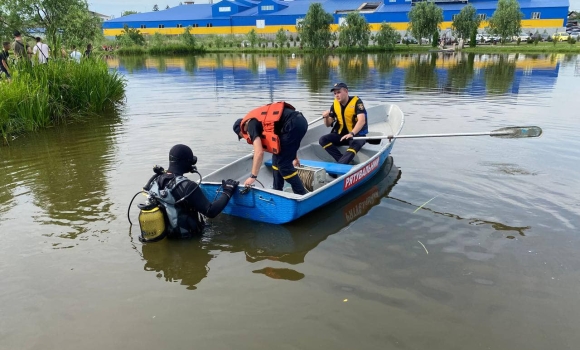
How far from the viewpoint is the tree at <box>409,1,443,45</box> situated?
45531 millimetres

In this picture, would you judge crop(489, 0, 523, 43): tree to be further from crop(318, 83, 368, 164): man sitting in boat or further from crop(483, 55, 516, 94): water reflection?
crop(318, 83, 368, 164): man sitting in boat

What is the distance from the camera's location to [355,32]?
46219 mm

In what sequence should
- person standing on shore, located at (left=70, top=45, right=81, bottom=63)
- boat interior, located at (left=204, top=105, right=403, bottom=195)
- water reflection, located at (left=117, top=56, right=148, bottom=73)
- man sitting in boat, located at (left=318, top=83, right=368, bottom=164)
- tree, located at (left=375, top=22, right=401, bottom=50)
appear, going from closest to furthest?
boat interior, located at (left=204, top=105, right=403, bottom=195)
man sitting in boat, located at (left=318, top=83, right=368, bottom=164)
person standing on shore, located at (left=70, top=45, right=81, bottom=63)
water reflection, located at (left=117, top=56, right=148, bottom=73)
tree, located at (left=375, top=22, right=401, bottom=50)

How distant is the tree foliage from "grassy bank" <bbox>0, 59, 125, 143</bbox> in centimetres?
230

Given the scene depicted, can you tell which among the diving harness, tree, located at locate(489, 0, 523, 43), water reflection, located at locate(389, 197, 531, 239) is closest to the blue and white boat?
the diving harness

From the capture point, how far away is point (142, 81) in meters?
21.8

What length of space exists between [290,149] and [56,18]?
57.5ft

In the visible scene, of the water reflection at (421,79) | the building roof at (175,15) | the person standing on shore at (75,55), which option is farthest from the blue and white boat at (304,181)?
the building roof at (175,15)

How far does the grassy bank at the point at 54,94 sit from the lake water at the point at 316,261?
119 cm

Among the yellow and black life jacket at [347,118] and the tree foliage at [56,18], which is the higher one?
the tree foliage at [56,18]

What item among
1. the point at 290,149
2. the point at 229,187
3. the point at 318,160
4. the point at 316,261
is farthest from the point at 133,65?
the point at 316,261

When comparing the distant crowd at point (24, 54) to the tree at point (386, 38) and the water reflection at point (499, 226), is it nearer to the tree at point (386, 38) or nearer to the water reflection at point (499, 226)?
the water reflection at point (499, 226)

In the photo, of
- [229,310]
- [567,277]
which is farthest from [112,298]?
[567,277]

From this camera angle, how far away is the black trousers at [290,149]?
5.31 m
